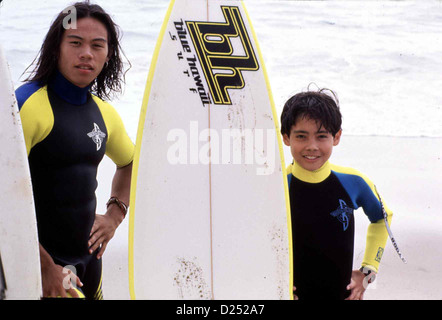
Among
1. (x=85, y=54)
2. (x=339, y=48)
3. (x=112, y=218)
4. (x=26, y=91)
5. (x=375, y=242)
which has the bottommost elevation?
(x=375, y=242)

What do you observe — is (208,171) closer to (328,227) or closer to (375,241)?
(328,227)

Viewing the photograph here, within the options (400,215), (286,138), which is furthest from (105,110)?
(400,215)

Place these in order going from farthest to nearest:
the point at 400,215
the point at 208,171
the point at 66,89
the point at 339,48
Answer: the point at 339,48 < the point at 400,215 < the point at 208,171 < the point at 66,89

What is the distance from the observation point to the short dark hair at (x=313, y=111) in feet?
5.20

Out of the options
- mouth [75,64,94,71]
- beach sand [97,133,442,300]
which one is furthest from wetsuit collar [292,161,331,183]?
beach sand [97,133,442,300]

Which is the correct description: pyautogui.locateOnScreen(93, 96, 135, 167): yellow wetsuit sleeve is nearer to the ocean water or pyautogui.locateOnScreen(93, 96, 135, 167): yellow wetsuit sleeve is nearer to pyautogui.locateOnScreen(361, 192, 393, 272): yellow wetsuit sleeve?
pyautogui.locateOnScreen(361, 192, 393, 272): yellow wetsuit sleeve

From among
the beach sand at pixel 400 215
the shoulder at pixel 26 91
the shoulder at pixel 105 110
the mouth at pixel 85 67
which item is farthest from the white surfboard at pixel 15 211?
the beach sand at pixel 400 215

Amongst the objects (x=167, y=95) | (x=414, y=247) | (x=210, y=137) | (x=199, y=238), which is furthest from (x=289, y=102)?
(x=414, y=247)

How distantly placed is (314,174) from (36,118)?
0.91m

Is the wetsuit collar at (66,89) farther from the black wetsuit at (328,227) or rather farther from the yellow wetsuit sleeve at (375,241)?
the yellow wetsuit sleeve at (375,241)

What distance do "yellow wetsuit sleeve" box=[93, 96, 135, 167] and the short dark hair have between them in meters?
0.60

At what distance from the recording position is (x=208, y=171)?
1.75 metres

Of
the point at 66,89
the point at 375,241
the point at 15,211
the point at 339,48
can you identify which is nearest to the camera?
the point at 15,211

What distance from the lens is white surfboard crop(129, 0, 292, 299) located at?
171 cm
